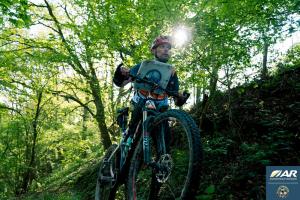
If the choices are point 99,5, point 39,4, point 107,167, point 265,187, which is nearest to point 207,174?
point 265,187

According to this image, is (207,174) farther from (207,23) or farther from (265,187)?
(207,23)

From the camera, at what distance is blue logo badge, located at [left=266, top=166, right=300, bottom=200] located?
16.0 ft

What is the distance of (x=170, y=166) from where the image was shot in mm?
4410

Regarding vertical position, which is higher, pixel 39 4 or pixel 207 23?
pixel 39 4

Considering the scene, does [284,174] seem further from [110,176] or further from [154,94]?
[110,176]

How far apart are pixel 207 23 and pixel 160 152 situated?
416 cm

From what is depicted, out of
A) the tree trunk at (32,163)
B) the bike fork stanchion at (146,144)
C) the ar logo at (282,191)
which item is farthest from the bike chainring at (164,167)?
the tree trunk at (32,163)

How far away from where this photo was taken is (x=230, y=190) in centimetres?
580

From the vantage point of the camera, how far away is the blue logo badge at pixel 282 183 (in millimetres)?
4883

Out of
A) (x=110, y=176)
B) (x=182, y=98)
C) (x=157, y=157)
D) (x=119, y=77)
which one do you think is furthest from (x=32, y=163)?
(x=157, y=157)

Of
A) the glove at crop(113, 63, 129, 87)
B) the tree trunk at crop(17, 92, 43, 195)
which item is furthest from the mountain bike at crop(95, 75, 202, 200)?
the tree trunk at crop(17, 92, 43, 195)

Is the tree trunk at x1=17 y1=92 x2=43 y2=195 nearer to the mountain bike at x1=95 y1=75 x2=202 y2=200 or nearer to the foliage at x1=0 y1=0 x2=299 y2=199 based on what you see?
the foliage at x1=0 y1=0 x2=299 y2=199

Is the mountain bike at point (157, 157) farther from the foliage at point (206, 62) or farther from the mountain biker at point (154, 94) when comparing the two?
the foliage at point (206, 62)

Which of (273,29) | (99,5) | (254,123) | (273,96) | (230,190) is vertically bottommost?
(230,190)
